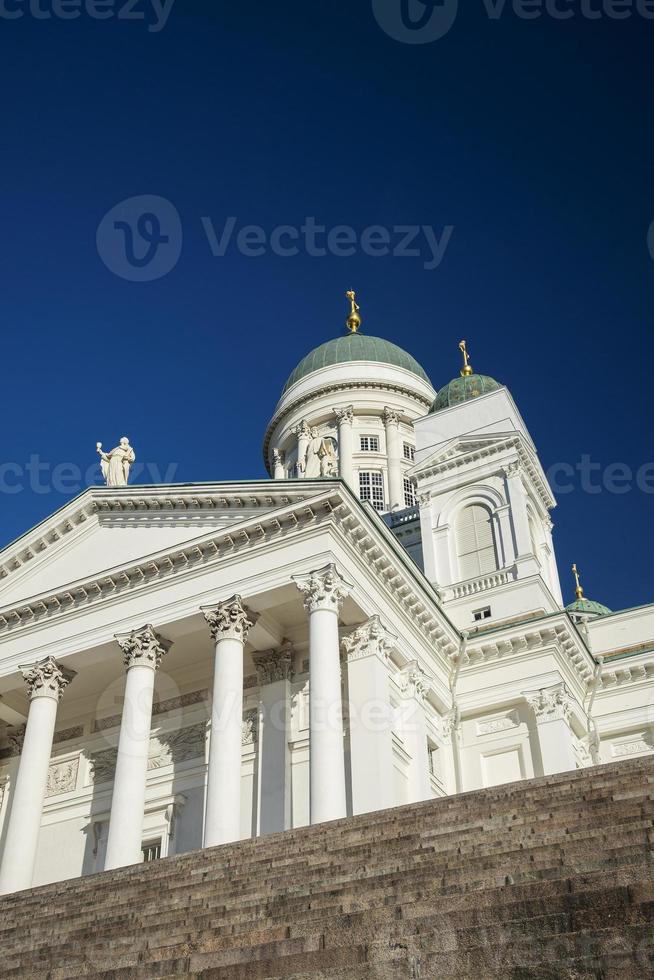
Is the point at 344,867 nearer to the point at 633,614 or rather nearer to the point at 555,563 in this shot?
the point at 633,614

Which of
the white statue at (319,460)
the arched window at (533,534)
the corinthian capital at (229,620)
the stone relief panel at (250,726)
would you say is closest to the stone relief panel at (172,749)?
the stone relief panel at (250,726)

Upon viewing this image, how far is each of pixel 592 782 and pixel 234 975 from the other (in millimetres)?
5320

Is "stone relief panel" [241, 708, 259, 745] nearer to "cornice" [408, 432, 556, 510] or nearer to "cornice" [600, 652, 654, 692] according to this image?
"cornice" [600, 652, 654, 692]

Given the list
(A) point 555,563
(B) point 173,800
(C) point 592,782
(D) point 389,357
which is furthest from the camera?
(D) point 389,357

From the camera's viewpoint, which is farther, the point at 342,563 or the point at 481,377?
the point at 481,377

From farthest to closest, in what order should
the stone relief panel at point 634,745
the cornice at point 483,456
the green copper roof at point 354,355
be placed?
the green copper roof at point 354,355 < the cornice at point 483,456 < the stone relief panel at point 634,745

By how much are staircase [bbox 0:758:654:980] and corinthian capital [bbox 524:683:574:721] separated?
13031 millimetres

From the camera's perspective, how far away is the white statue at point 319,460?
23750 millimetres

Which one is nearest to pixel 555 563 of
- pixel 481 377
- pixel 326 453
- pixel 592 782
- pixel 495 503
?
pixel 495 503

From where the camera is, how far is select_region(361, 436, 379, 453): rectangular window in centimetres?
4403

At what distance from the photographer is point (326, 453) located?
24016 mm

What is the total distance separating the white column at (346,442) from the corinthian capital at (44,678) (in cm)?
2011

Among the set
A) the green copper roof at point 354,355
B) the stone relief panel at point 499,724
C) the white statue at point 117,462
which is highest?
the green copper roof at point 354,355

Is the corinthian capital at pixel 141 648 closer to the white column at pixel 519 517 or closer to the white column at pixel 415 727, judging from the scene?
the white column at pixel 415 727
